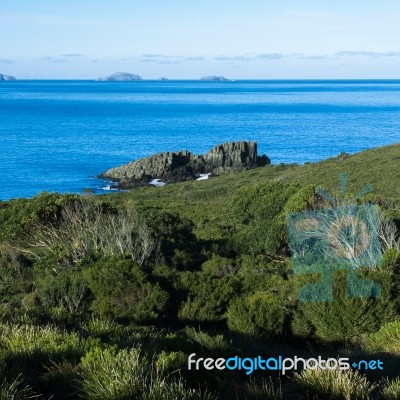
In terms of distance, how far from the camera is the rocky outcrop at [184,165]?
67938 millimetres

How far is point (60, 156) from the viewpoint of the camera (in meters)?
80.2

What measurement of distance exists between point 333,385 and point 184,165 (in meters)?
67.4

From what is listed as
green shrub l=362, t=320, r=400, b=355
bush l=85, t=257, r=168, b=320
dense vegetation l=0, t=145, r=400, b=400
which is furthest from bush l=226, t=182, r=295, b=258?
green shrub l=362, t=320, r=400, b=355

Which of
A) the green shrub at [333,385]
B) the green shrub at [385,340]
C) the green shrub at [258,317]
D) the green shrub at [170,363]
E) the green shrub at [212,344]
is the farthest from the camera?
the green shrub at [258,317]

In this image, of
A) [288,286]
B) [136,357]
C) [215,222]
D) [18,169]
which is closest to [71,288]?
[288,286]

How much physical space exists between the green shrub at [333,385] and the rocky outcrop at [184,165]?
59.5 m

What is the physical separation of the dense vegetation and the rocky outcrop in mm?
35749

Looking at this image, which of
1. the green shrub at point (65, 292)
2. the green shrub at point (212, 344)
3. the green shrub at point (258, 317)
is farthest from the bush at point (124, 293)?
the green shrub at point (212, 344)

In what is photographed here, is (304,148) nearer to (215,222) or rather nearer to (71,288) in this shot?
(215,222)

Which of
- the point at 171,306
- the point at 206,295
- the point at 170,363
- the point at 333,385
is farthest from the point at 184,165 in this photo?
the point at 333,385

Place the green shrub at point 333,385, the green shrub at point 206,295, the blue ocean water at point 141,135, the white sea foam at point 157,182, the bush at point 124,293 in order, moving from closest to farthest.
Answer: the green shrub at point 333,385 → the bush at point 124,293 → the green shrub at point 206,295 → the white sea foam at point 157,182 → the blue ocean water at point 141,135

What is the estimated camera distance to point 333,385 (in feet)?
19.9

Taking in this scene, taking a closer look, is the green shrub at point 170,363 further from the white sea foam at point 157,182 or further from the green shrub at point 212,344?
the white sea foam at point 157,182

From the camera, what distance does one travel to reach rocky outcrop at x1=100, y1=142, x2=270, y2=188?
67.9 metres
